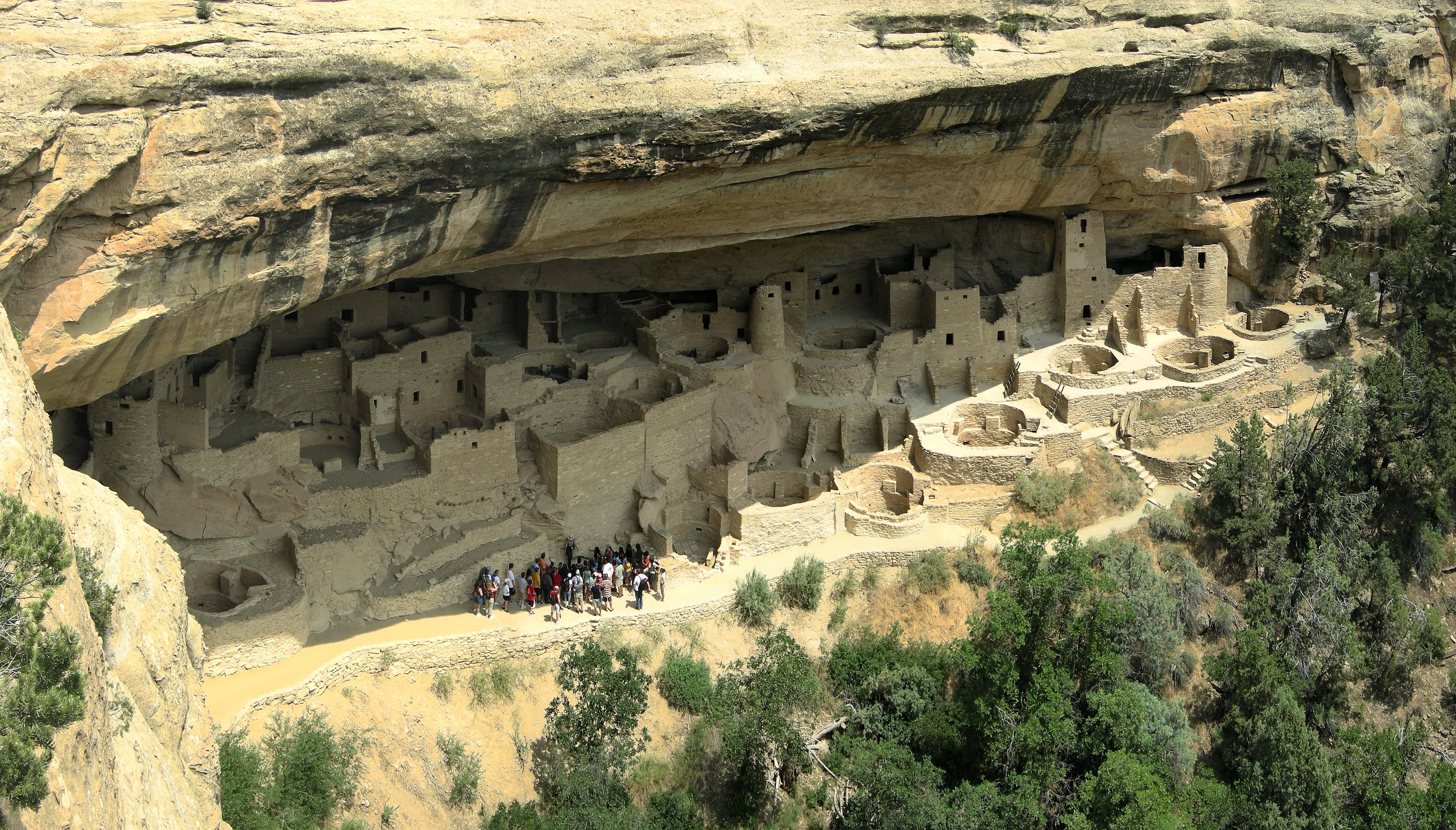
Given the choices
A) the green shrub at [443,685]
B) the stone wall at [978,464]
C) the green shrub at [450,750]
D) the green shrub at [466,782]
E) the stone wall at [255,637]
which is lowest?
the green shrub at [466,782]

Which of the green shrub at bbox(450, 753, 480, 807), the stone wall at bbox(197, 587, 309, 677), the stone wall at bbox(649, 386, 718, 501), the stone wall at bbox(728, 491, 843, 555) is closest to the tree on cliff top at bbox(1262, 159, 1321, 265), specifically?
the stone wall at bbox(728, 491, 843, 555)

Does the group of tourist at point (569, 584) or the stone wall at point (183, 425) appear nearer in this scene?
the stone wall at point (183, 425)

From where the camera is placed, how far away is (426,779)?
20656 mm

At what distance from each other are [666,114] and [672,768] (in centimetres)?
994

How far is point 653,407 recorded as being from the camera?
994 inches

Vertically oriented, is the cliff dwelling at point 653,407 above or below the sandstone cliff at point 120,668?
below

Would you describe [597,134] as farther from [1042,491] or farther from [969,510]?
[1042,491]

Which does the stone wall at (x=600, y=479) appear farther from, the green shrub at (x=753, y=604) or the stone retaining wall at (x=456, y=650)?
the green shrub at (x=753, y=604)

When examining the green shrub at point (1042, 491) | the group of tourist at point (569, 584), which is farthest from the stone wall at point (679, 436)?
the green shrub at point (1042, 491)

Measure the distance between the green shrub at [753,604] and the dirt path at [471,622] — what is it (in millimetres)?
244

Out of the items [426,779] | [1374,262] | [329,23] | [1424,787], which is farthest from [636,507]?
[1374,262]

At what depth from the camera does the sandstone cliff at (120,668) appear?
9.68 meters

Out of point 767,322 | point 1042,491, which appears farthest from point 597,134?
point 1042,491

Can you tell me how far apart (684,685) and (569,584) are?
2.44m
